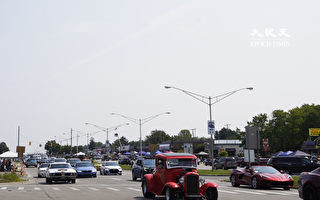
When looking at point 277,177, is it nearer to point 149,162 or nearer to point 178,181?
point 178,181

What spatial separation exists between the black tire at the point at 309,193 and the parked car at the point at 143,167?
665 inches

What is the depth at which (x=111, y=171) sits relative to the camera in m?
43.4

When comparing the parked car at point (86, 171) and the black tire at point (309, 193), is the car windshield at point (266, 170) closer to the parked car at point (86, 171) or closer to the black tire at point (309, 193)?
the black tire at point (309, 193)

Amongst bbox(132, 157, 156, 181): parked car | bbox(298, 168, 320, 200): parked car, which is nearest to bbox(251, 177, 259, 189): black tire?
bbox(298, 168, 320, 200): parked car

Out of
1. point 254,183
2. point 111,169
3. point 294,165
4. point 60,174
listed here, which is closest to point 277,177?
point 254,183

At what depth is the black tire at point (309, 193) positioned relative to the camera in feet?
46.9

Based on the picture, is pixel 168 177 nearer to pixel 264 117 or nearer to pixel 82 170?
pixel 82 170

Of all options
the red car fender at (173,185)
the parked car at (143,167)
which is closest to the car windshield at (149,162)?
the parked car at (143,167)

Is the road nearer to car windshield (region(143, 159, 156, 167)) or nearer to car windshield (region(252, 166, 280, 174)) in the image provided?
car windshield (region(252, 166, 280, 174))

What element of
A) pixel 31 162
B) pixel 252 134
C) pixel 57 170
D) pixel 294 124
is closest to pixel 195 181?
pixel 252 134

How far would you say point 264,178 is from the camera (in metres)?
22.7

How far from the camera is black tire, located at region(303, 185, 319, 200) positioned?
1429 centimetres

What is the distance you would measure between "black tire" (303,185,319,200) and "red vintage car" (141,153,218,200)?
286 centimetres

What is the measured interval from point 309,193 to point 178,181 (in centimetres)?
437
